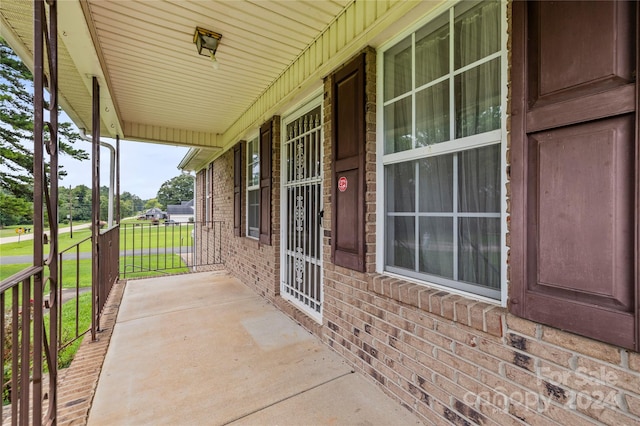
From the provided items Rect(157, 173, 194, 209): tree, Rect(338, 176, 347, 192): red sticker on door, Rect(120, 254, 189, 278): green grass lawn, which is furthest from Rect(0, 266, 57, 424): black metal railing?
Rect(157, 173, 194, 209): tree

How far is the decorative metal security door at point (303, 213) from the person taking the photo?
332 centimetres

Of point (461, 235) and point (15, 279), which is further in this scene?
point (461, 235)

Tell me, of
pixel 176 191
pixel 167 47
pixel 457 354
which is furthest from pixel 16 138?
pixel 176 191

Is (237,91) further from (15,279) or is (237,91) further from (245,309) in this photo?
(15,279)

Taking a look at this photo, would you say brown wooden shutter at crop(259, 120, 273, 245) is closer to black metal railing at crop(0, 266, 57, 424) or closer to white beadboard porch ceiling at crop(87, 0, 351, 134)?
white beadboard porch ceiling at crop(87, 0, 351, 134)

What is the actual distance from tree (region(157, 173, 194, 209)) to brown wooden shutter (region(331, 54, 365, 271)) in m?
63.0

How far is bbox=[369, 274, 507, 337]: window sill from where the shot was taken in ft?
4.94

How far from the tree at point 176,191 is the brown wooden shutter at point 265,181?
61.0 m

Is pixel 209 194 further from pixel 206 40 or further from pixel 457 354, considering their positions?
pixel 457 354

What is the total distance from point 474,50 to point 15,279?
2.56 metres

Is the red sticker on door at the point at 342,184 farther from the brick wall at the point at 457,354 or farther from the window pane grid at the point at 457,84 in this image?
the window pane grid at the point at 457,84

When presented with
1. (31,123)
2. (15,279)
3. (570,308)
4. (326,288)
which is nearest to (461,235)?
(570,308)

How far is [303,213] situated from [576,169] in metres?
2.71

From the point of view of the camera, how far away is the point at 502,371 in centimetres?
148
